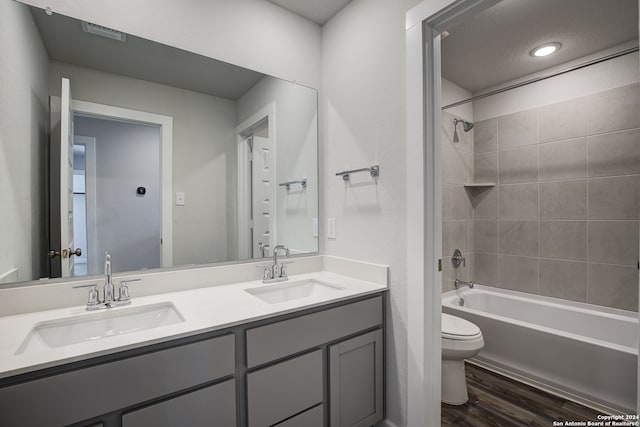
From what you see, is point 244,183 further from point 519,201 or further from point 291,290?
point 519,201

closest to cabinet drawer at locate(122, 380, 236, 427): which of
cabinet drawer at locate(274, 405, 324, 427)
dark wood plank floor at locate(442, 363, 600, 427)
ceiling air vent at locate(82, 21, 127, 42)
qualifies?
cabinet drawer at locate(274, 405, 324, 427)

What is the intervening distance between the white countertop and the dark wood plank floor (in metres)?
1.00

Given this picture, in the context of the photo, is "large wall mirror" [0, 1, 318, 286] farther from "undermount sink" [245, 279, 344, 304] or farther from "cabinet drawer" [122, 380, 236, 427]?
"cabinet drawer" [122, 380, 236, 427]

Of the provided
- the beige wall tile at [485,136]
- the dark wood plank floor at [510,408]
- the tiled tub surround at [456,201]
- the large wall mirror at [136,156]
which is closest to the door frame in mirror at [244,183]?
the large wall mirror at [136,156]

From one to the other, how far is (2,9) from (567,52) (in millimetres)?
3351

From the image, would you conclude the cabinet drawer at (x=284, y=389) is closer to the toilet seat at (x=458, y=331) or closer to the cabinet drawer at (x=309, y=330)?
the cabinet drawer at (x=309, y=330)

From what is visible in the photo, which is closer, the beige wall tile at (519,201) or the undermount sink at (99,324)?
the undermount sink at (99,324)

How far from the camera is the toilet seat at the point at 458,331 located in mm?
1874

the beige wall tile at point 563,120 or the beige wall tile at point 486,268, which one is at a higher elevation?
the beige wall tile at point 563,120

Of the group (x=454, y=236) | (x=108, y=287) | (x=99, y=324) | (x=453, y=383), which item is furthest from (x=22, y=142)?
(x=454, y=236)

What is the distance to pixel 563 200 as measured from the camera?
2.48 meters

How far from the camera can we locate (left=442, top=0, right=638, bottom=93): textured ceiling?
1780 mm

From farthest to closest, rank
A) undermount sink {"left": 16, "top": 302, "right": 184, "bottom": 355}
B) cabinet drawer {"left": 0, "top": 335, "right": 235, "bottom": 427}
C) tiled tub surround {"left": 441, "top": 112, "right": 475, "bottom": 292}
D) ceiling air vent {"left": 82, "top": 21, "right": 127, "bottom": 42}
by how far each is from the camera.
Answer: tiled tub surround {"left": 441, "top": 112, "right": 475, "bottom": 292} → ceiling air vent {"left": 82, "top": 21, "right": 127, "bottom": 42} → undermount sink {"left": 16, "top": 302, "right": 184, "bottom": 355} → cabinet drawer {"left": 0, "top": 335, "right": 235, "bottom": 427}

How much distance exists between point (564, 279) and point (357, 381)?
2.11 metres
